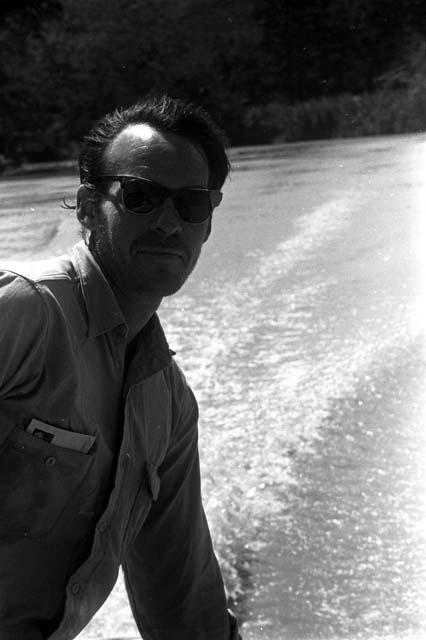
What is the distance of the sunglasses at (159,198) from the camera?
1181 millimetres

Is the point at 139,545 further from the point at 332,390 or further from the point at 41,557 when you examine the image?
the point at 332,390

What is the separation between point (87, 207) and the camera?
124 cm

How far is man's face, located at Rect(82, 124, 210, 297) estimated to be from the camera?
1.19m

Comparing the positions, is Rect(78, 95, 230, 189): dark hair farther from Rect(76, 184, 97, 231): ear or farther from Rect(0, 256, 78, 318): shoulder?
Rect(0, 256, 78, 318): shoulder

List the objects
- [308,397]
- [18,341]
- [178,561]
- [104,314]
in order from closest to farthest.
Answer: [18,341] → [104,314] → [178,561] → [308,397]

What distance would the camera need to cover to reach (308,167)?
640cm

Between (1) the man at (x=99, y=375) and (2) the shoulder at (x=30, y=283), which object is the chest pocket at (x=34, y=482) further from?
(2) the shoulder at (x=30, y=283)

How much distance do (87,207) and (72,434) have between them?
0.27 m

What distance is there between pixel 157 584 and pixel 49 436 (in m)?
0.35

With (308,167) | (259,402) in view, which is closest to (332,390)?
(259,402)

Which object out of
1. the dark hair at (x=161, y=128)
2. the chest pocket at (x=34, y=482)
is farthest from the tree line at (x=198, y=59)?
the chest pocket at (x=34, y=482)

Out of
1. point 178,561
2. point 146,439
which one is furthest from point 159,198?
point 178,561

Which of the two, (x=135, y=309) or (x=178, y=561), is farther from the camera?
(x=178, y=561)

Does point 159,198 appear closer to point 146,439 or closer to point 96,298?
point 96,298
